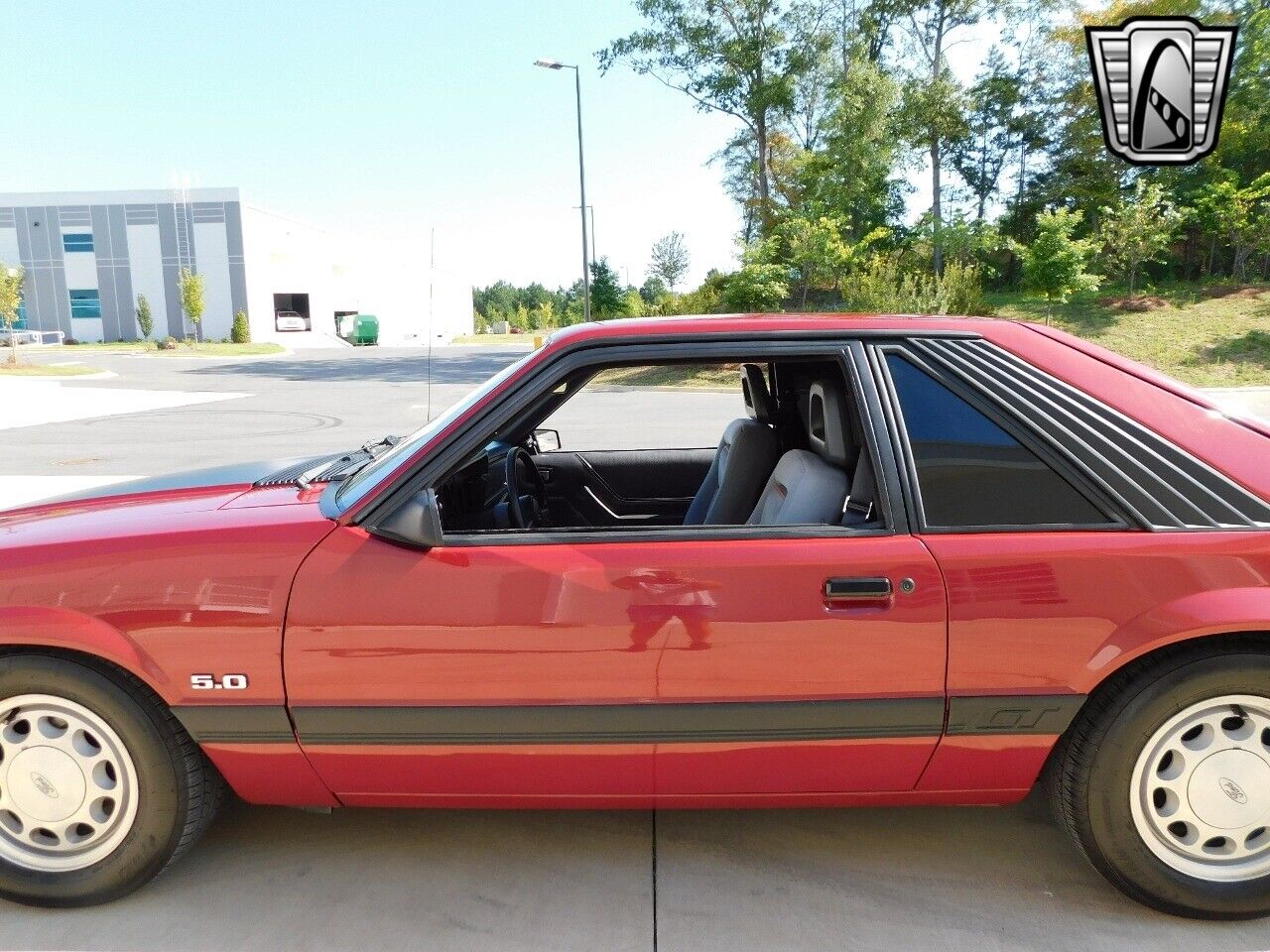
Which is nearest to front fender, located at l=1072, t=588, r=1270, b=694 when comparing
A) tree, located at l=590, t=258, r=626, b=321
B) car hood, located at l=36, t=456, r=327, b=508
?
car hood, located at l=36, t=456, r=327, b=508

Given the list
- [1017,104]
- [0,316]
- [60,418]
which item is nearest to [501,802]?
[60,418]

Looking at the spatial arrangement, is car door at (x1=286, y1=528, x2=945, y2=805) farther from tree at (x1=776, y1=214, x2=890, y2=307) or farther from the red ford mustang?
tree at (x1=776, y1=214, x2=890, y2=307)

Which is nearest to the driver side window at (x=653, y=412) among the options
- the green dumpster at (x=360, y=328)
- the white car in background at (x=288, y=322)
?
the green dumpster at (x=360, y=328)

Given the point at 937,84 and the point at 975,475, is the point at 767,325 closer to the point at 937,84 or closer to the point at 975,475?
the point at 975,475

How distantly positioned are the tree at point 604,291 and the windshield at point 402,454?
24.1 meters

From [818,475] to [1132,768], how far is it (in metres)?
1.03

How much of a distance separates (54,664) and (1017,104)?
3773 centimetres

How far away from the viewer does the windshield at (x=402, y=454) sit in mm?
2104

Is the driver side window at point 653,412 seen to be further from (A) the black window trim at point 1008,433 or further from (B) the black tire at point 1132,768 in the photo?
(B) the black tire at point 1132,768

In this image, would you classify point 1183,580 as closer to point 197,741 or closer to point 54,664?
point 197,741

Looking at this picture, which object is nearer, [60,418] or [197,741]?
[197,741]

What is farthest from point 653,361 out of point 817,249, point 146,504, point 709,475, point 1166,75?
point 817,249

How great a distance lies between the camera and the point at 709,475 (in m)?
3.26

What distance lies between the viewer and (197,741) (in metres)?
2.08
